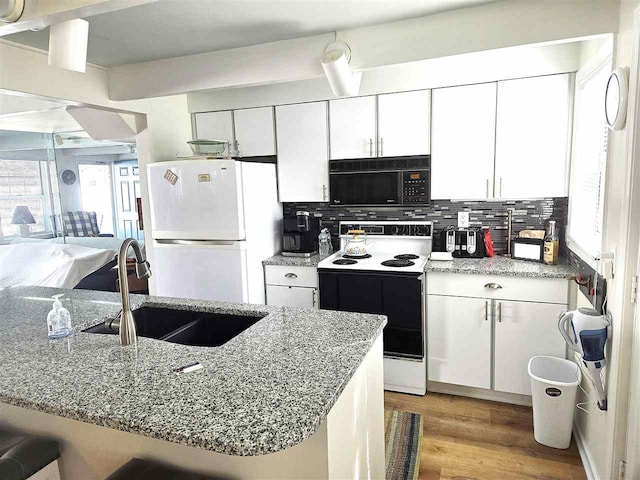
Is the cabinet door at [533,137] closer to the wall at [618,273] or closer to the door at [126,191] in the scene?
the wall at [618,273]

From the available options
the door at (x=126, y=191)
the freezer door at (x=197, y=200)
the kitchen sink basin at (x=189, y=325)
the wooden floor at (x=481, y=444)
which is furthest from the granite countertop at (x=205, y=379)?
the door at (x=126, y=191)

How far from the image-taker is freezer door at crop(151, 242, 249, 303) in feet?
10.1

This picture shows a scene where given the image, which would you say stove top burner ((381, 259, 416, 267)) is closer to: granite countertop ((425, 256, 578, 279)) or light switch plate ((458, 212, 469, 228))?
granite countertop ((425, 256, 578, 279))

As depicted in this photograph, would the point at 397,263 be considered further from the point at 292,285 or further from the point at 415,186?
the point at 292,285

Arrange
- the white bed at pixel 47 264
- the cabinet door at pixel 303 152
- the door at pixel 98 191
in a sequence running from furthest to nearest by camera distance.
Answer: the door at pixel 98 191, the white bed at pixel 47 264, the cabinet door at pixel 303 152

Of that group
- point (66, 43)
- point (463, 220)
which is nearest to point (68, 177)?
point (66, 43)

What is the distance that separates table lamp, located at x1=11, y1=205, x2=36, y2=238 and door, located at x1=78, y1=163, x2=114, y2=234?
0.58 meters

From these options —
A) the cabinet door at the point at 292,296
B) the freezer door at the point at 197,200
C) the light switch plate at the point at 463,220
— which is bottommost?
the cabinet door at the point at 292,296

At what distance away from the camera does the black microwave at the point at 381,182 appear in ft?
10.2

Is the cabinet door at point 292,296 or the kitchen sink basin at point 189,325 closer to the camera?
the kitchen sink basin at point 189,325

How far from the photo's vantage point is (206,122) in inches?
144

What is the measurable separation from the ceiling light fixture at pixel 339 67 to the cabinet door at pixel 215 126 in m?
1.41

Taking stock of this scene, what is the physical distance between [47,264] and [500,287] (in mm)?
4439

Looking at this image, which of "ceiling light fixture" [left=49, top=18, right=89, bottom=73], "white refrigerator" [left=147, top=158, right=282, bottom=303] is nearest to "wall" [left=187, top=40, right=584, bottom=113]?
"white refrigerator" [left=147, top=158, right=282, bottom=303]
